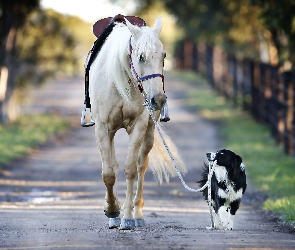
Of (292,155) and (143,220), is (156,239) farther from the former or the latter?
(292,155)

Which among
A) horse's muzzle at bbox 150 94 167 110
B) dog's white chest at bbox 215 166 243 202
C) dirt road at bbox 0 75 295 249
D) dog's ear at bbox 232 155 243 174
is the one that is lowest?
dirt road at bbox 0 75 295 249

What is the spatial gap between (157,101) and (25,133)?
13796 millimetres

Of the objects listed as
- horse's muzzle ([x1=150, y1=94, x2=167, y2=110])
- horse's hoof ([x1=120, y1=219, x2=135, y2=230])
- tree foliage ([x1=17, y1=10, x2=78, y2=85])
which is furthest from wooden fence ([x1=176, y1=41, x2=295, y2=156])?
horse's muzzle ([x1=150, y1=94, x2=167, y2=110])

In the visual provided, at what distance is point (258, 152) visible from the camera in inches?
693

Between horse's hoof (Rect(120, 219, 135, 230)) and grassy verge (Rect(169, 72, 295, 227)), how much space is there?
70.7 inches

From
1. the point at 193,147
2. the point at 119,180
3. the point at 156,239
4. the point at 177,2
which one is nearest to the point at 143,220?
the point at 156,239

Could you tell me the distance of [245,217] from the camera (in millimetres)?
10242

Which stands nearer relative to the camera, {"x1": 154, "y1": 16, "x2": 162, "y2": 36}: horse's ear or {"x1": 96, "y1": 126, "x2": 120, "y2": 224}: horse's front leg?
{"x1": 154, "y1": 16, "x2": 162, "y2": 36}: horse's ear

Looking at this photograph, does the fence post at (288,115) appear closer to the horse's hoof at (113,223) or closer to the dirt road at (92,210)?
the dirt road at (92,210)

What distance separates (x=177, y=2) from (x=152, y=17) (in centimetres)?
1085

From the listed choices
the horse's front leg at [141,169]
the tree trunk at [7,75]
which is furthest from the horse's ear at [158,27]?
the tree trunk at [7,75]

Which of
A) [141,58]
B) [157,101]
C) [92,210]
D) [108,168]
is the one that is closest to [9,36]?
[92,210]

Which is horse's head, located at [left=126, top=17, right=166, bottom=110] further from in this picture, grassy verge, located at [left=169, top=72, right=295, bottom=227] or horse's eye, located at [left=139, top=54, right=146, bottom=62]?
grassy verge, located at [left=169, top=72, right=295, bottom=227]

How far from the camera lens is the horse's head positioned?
26.1 feet
